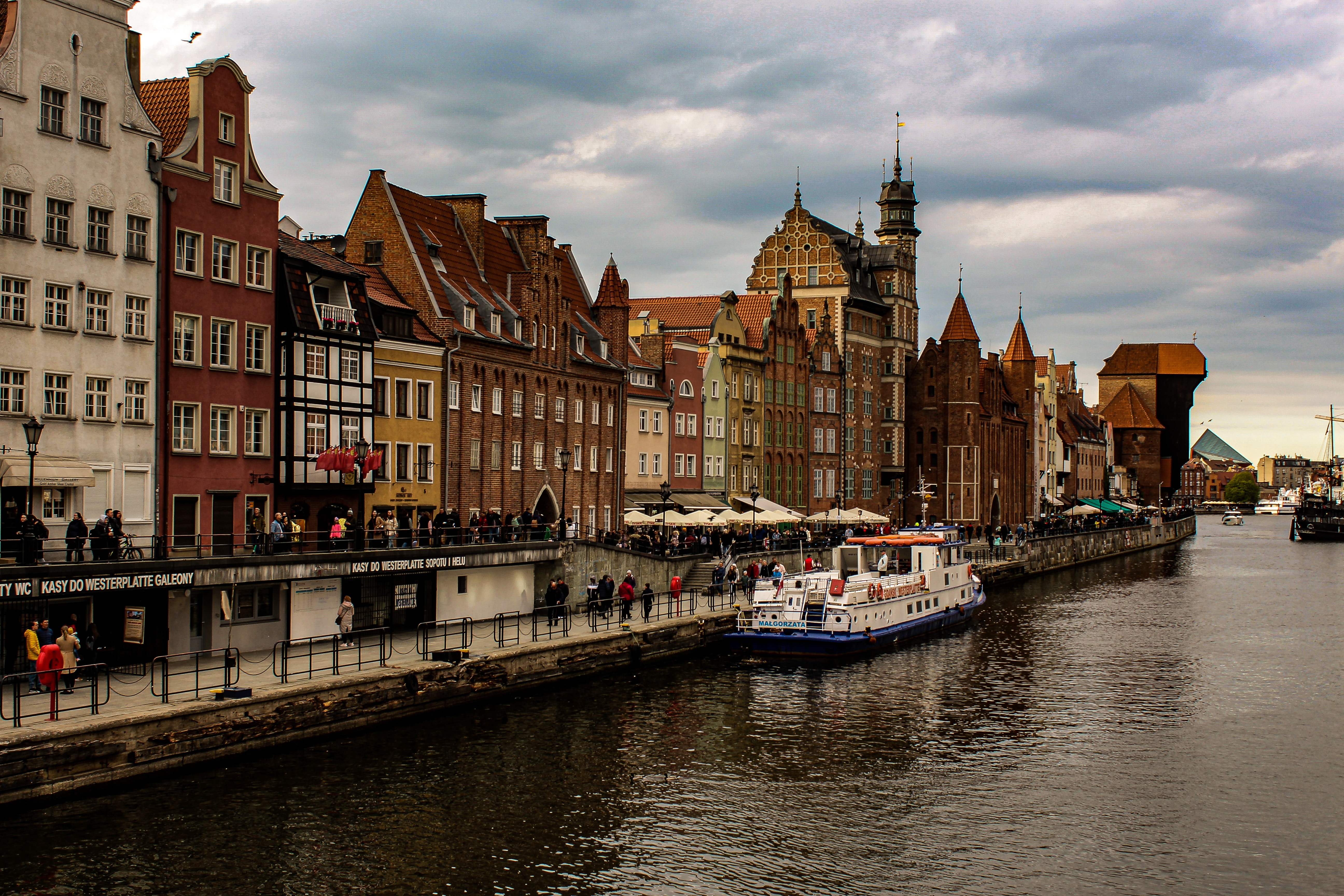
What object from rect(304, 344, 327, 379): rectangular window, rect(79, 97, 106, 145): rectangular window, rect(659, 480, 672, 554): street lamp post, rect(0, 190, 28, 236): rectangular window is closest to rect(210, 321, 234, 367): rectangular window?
rect(304, 344, 327, 379): rectangular window

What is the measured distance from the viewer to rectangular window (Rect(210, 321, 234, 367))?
4394 centimetres

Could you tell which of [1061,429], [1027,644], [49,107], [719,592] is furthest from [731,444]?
[1061,429]

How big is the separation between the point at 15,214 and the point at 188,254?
6.26m

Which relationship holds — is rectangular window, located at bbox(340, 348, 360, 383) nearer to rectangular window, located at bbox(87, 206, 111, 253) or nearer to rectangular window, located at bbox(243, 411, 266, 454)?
rectangular window, located at bbox(243, 411, 266, 454)

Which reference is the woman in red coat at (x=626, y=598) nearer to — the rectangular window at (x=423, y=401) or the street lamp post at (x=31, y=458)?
Answer: the rectangular window at (x=423, y=401)

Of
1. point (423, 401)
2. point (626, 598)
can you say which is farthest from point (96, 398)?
point (626, 598)

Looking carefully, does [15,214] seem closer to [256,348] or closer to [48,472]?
[48,472]

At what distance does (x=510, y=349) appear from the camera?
2421 inches

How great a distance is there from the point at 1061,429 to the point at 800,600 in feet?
426

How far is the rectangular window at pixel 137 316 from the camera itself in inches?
1615

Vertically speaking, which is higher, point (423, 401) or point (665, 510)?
point (423, 401)

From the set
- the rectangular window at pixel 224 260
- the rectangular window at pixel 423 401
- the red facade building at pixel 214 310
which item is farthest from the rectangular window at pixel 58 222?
the rectangular window at pixel 423 401

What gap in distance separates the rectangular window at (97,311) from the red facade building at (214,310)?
198 cm

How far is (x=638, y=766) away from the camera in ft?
111
